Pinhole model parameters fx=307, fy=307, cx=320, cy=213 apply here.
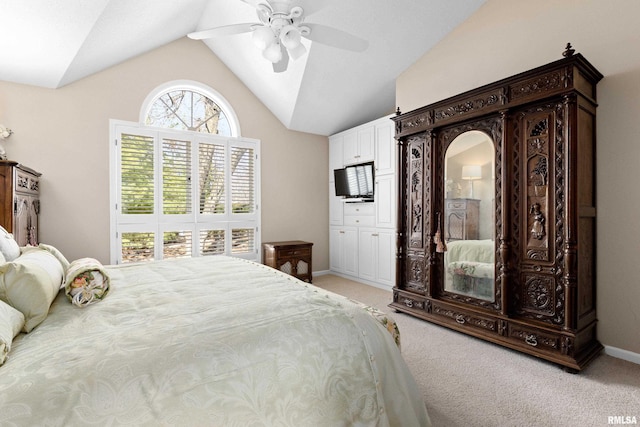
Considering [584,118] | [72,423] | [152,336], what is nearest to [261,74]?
[584,118]

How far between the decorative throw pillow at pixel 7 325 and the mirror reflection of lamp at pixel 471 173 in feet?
10.7

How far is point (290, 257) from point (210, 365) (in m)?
3.87

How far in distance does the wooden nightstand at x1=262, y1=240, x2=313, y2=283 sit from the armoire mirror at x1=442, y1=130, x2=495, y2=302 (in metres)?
2.40

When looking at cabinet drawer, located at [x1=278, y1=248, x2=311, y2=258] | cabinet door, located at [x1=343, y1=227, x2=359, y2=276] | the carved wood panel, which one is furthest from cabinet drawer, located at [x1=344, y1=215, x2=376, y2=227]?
the carved wood panel

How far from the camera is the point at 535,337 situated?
2.46 metres

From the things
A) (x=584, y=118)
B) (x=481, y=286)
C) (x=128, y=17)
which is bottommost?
(x=481, y=286)


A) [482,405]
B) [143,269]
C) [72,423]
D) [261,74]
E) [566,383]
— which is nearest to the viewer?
[72,423]

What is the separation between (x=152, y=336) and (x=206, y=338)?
0.65 feet

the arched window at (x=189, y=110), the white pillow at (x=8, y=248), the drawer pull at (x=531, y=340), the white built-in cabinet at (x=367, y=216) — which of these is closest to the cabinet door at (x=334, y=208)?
the white built-in cabinet at (x=367, y=216)

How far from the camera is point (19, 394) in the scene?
837 millimetres

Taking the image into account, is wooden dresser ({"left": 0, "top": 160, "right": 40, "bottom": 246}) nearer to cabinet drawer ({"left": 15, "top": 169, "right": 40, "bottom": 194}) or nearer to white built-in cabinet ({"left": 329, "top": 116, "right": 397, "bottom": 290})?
cabinet drawer ({"left": 15, "top": 169, "right": 40, "bottom": 194})

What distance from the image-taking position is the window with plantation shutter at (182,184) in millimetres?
4086

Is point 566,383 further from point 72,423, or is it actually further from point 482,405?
point 72,423

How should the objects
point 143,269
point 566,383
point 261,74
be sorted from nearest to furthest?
point 566,383
point 143,269
point 261,74
